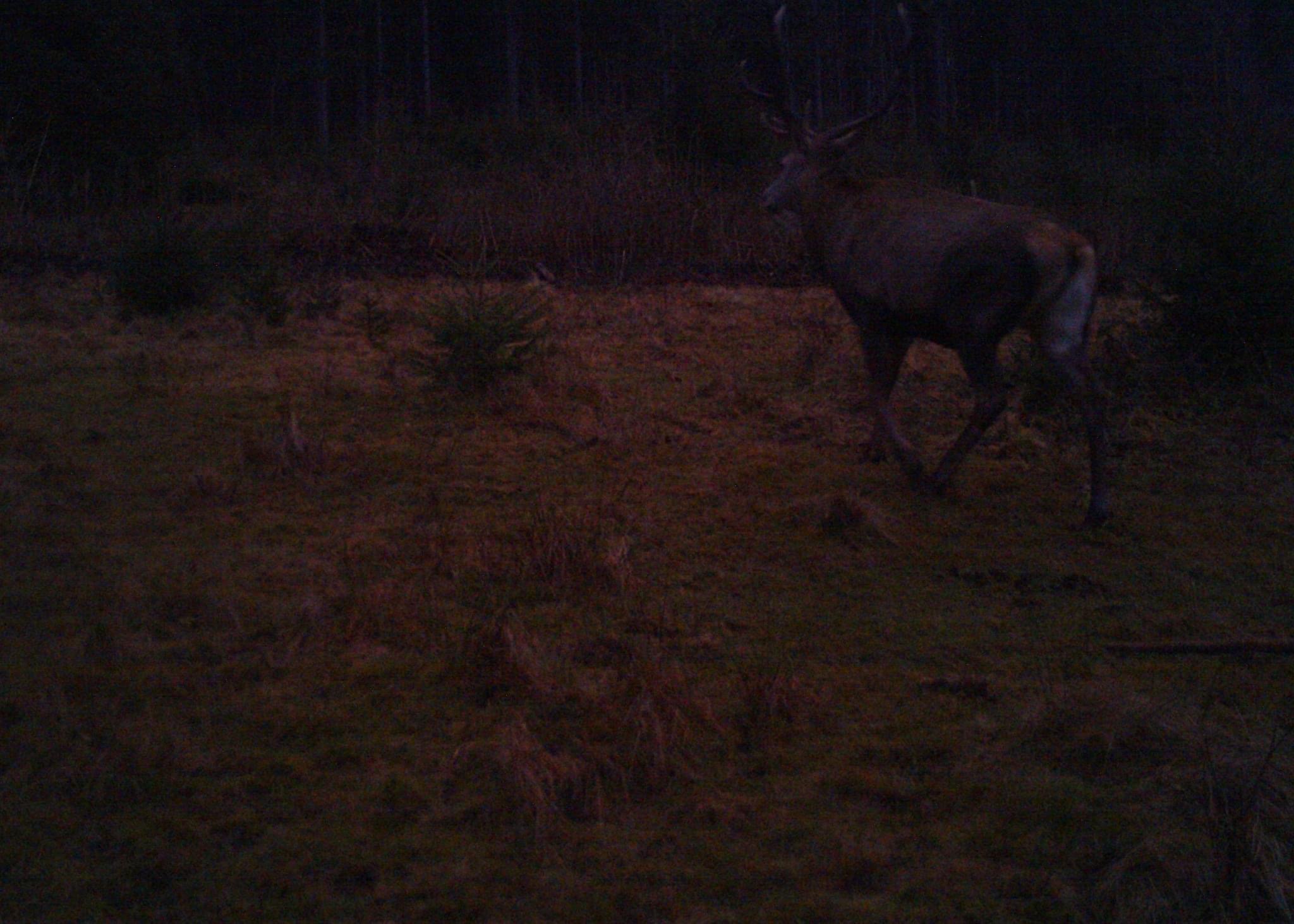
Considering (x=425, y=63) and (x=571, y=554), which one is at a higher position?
(x=425, y=63)

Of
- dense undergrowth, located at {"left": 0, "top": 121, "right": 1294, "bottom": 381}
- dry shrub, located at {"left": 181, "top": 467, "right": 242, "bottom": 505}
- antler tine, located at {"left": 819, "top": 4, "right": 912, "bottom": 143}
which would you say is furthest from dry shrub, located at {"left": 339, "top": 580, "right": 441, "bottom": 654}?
dense undergrowth, located at {"left": 0, "top": 121, "right": 1294, "bottom": 381}

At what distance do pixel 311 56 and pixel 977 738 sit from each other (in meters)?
35.0

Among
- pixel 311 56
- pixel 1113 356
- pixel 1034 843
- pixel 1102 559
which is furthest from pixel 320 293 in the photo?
pixel 311 56

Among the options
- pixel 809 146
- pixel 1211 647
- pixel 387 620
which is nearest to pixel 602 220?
pixel 809 146

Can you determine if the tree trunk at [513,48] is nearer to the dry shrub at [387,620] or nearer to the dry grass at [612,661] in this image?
the dry grass at [612,661]

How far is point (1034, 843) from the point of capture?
3.49 metres

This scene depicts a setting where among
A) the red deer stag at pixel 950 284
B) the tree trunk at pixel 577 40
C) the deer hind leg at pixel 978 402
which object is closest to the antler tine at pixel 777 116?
the red deer stag at pixel 950 284

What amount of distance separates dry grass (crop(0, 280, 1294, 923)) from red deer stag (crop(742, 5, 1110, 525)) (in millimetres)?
473

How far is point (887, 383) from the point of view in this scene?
7.11m

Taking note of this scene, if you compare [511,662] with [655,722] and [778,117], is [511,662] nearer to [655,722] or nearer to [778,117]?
[655,722]

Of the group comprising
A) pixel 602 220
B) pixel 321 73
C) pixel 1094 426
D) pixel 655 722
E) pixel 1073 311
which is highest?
pixel 321 73

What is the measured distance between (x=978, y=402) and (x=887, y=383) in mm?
615

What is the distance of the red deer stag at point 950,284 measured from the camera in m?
6.09

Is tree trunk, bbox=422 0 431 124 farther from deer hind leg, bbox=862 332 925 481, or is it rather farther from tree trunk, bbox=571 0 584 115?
deer hind leg, bbox=862 332 925 481
